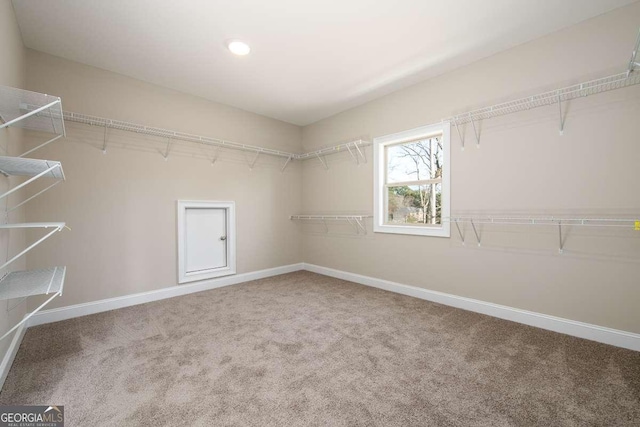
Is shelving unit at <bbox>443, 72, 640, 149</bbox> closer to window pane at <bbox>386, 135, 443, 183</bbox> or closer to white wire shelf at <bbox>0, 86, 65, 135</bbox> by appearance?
window pane at <bbox>386, 135, 443, 183</bbox>

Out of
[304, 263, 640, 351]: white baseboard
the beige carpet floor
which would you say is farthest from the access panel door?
[304, 263, 640, 351]: white baseboard

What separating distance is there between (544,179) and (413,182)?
131cm

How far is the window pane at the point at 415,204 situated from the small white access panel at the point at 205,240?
7.48ft

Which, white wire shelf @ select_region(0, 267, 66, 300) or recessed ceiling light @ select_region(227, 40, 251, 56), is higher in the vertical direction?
recessed ceiling light @ select_region(227, 40, 251, 56)

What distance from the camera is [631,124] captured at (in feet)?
6.73

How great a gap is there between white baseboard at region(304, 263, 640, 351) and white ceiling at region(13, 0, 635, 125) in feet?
8.21

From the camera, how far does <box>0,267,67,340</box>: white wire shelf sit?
1.36 metres

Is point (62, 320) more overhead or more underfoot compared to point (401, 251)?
more underfoot

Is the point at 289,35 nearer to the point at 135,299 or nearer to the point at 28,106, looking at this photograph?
the point at 28,106

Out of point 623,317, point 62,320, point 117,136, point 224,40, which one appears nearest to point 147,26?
point 224,40

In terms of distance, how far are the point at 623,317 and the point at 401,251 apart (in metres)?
1.91

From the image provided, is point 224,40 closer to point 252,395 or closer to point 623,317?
point 252,395

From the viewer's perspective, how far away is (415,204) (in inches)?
137

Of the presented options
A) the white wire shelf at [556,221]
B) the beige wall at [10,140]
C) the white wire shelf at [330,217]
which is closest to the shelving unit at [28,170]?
the beige wall at [10,140]
